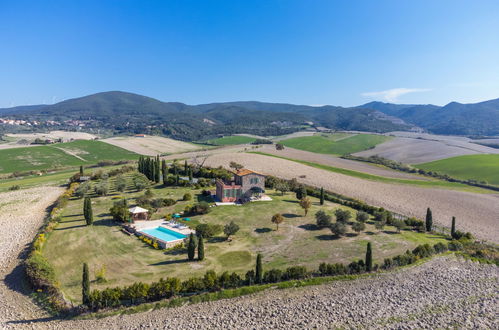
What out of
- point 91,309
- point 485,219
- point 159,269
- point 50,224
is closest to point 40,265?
point 91,309

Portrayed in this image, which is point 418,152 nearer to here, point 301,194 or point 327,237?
point 301,194

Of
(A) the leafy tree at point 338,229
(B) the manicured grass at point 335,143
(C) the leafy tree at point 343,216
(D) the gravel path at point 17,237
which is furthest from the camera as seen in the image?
(B) the manicured grass at point 335,143

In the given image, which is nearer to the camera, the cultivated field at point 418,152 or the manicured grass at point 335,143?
the cultivated field at point 418,152

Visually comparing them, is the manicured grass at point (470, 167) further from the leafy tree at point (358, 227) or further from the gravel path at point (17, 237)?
the gravel path at point (17, 237)

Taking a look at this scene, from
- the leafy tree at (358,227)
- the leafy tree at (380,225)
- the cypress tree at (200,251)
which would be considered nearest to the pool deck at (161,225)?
the cypress tree at (200,251)

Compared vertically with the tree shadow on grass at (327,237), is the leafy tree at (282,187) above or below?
above

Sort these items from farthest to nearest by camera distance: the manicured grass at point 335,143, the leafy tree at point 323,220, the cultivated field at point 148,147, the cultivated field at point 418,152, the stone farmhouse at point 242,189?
the manicured grass at point 335,143, the cultivated field at point 148,147, the cultivated field at point 418,152, the stone farmhouse at point 242,189, the leafy tree at point 323,220
